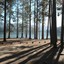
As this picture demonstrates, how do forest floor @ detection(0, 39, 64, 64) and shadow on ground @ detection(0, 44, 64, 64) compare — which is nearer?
shadow on ground @ detection(0, 44, 64, 64)

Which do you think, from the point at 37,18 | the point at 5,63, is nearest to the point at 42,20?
the point at 37,18

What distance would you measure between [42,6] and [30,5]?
3.35 m

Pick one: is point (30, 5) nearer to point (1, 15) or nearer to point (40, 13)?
point (40, 13)

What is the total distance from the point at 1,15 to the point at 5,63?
124ft

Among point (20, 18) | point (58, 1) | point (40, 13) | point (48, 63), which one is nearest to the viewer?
point (48, 63)

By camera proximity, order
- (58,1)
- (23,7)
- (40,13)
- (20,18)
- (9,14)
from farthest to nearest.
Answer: (20,18)
(23,7)
(9,14)
(40,13)
(58,1)

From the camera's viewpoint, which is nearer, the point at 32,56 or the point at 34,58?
the point at 34,58

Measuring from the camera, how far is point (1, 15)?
4972 centimetres

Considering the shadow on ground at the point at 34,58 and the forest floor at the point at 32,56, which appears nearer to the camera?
the shadow on ground at the point at 34,58

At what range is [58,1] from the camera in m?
48.7

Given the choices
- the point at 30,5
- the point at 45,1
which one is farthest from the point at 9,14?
the point at 45,1

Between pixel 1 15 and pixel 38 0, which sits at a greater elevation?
pixel 38 0

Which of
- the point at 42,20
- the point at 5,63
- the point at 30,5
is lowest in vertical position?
the point at 5,63

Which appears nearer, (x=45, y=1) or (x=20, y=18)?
(x=45, y=1)
